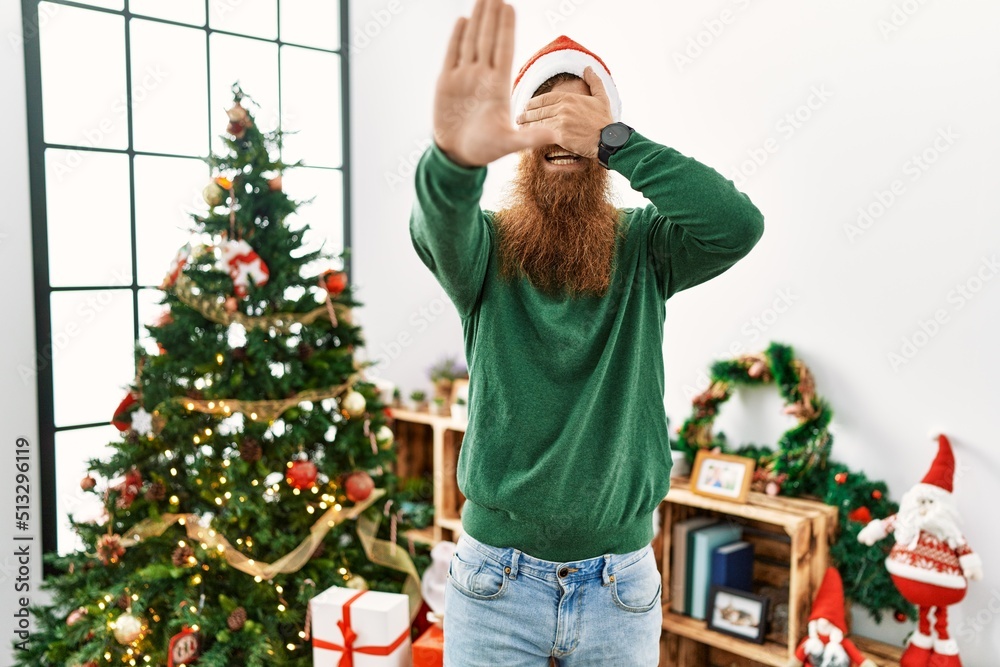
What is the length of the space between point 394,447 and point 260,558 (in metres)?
0.49

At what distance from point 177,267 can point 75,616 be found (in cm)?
95

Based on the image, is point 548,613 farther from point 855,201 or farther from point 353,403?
point 855,201

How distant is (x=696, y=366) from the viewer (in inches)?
104

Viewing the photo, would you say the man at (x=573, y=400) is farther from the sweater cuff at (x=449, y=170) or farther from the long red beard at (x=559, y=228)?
the sweater cuff at (x=449, y=170)

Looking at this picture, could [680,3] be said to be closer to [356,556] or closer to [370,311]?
[370,311]

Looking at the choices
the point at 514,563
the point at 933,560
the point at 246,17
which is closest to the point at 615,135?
the point at 514,563

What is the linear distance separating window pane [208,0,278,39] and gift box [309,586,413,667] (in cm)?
214

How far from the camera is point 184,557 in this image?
203cm

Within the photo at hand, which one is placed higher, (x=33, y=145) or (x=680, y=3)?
(x=680, y=3)

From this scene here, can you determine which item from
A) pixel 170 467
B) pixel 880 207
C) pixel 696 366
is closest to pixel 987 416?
pixel 880 207

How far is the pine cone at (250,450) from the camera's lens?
6.76ft

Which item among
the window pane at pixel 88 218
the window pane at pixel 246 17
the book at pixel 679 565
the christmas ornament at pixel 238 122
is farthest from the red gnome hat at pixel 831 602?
the window pane at pixel 246 17

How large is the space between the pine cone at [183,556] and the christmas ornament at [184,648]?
0.15 meters

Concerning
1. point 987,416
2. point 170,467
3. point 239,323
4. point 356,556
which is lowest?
point 356,556
